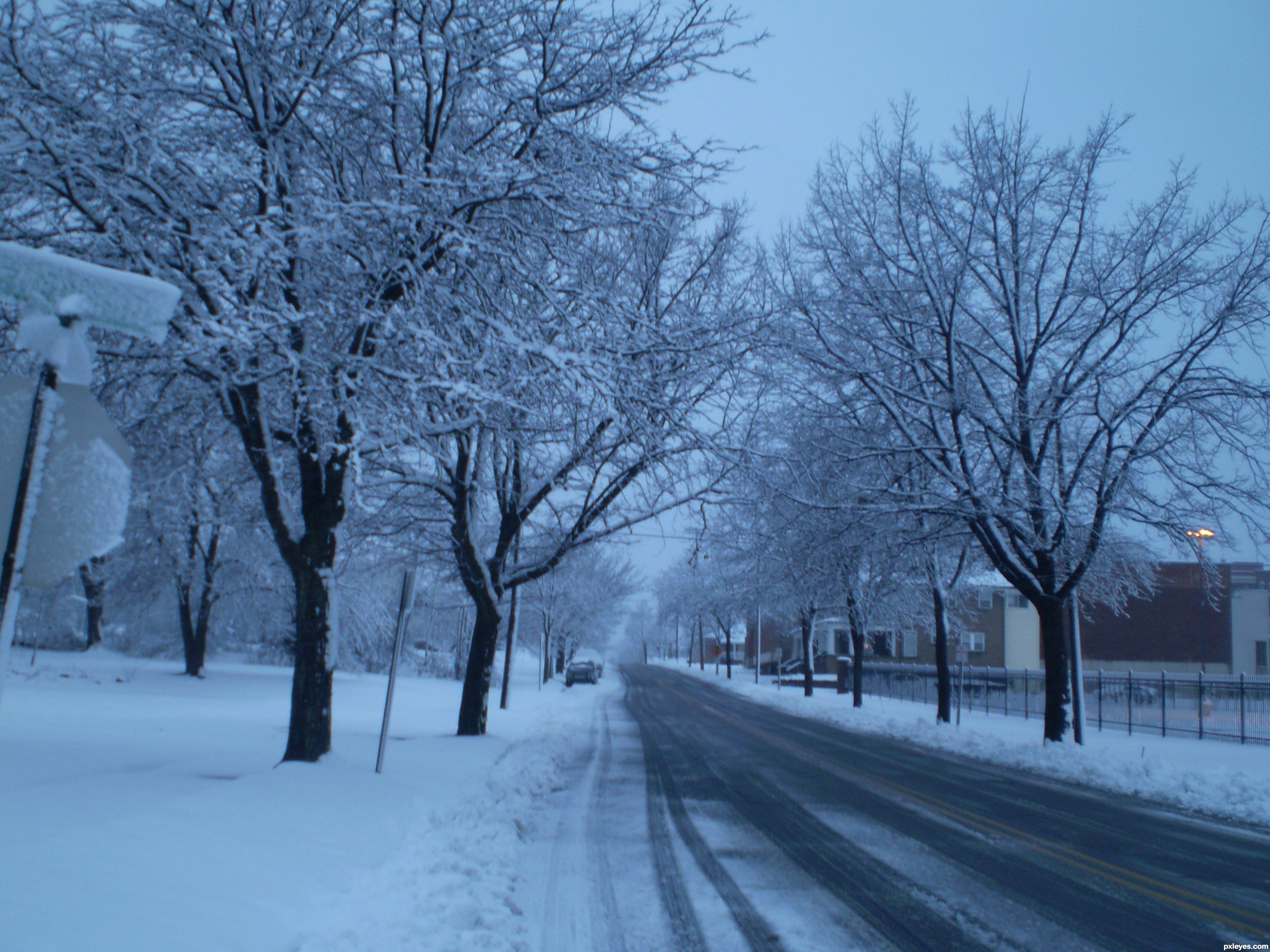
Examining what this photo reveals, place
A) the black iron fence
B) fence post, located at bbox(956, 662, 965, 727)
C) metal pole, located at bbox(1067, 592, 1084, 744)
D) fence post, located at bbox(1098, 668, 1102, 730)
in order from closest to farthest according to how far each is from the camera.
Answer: metal pole, located at bbox(1067, 592, 1084, 744) → the black iron fence → fence post, located at bbox(1098, 668, 1102, 730) → fence post, located at bbox(956, 662, 965, 727)

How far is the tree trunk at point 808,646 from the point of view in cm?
3522

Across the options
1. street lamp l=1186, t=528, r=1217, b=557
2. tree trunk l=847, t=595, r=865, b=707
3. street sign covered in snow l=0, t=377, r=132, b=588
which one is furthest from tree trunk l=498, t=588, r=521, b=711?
street sign covered in snow l=0, t=377, r=132, b=588

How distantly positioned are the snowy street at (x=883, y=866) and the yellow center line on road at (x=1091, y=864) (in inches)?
1.0

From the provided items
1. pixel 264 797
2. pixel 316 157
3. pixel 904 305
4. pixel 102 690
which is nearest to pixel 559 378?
pixel 316 157

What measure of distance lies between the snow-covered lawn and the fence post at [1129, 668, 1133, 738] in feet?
54.3

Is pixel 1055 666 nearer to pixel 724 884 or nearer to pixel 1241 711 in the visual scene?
pixel 1241 711

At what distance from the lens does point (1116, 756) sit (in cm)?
1410

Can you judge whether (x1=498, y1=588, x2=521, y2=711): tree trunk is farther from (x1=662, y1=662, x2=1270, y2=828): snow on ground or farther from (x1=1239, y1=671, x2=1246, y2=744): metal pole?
(x1=1239, y1=671, x2=1246, y2=744): metal pole

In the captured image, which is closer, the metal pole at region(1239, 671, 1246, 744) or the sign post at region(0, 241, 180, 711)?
the sign post at region(0, 241, 180, 711)

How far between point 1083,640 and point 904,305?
4223cm

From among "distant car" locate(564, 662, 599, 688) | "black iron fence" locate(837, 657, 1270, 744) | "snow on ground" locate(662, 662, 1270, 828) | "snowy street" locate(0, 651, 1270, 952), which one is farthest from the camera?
"distant car" locate(564, 662, 599, 688)

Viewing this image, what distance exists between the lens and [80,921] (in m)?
3.85

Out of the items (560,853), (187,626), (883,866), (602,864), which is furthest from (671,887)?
(187,626)

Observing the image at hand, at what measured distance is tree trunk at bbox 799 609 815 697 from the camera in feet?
116
